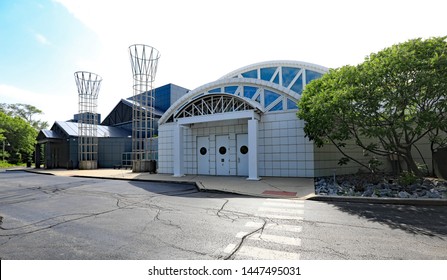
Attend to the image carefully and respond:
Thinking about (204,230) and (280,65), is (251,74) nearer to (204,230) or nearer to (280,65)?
(280,65)

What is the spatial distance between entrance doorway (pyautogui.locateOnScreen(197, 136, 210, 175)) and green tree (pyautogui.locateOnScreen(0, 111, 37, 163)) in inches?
1507

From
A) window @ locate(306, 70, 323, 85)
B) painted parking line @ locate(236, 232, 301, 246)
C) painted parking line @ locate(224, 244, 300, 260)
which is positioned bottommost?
painted parking line @ locate(236, 232, 301, 246)

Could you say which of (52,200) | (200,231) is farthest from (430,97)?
(52,200)

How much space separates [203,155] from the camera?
16.2 metres

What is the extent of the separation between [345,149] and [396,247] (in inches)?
476

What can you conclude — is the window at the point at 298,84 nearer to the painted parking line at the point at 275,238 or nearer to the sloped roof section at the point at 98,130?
the painted parking line at the point at 275,238

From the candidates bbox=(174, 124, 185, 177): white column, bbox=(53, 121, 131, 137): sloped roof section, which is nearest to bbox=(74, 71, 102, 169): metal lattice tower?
bbox=(53, 121, 131, 137): sloped roof section

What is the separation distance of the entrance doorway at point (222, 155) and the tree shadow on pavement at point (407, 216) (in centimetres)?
847

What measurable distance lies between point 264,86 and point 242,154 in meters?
4.67

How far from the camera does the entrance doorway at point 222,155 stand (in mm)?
15320

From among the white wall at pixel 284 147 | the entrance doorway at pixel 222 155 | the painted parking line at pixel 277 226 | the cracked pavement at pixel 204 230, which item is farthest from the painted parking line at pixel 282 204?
the entrance doorway at pixel 222 155

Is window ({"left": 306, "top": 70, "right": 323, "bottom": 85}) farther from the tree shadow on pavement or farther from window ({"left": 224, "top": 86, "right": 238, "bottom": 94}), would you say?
the tree shadow on pavement

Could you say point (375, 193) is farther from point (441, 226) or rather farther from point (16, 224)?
point (16, 224)

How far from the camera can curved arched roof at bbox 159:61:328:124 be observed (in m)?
14.3
